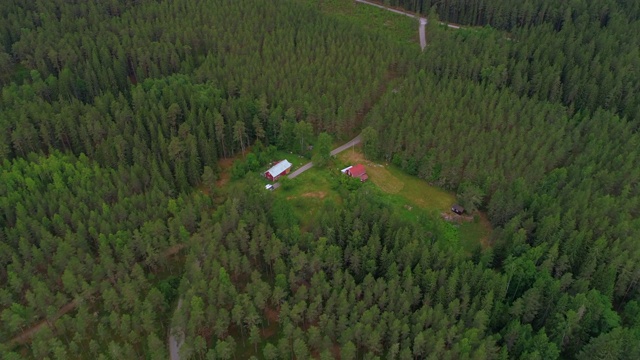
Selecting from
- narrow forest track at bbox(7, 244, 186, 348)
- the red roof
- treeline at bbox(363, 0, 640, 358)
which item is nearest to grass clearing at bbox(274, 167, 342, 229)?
the red roof

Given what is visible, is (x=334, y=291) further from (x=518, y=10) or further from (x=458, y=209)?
(x=518, y=10)

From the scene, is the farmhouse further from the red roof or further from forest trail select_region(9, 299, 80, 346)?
forest trail select_region(9, 299, 80, 346)

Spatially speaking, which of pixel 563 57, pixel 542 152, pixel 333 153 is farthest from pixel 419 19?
pixel 542 152

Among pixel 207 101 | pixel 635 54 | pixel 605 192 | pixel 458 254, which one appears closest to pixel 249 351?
pixel 458 254

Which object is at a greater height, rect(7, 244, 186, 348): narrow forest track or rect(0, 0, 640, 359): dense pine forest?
rect(0, 0, 640, 359): dense pine forest

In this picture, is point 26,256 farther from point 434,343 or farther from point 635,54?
point 635,54

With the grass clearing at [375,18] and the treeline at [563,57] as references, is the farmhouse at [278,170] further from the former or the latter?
the grass clearing at [375,18]
